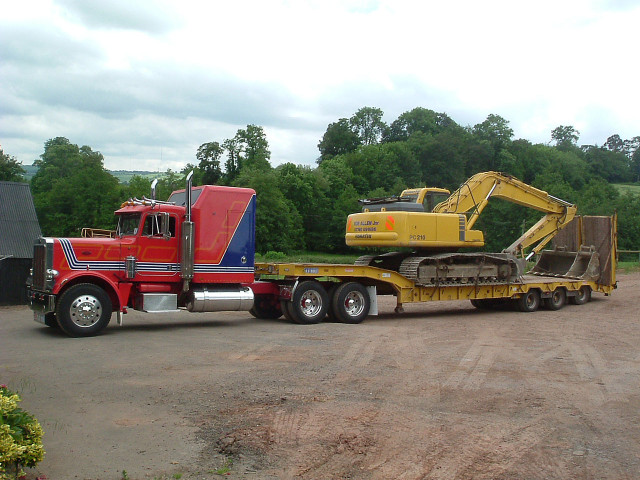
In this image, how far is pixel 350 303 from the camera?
17.4 m

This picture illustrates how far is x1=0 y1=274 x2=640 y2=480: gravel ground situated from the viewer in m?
6.29

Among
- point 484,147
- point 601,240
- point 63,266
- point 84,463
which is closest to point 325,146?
point 484,147

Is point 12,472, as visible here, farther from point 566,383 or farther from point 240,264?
point 240,264

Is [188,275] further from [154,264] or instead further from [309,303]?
[309,303]

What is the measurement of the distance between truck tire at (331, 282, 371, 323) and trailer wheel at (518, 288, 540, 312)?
589cm

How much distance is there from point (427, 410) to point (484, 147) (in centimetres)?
9010

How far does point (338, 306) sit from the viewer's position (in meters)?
17.0

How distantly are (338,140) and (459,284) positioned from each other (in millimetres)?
94045

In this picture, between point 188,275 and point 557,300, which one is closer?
point 188,275

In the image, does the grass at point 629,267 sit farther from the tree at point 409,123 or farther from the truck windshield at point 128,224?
the tree at point 409,123

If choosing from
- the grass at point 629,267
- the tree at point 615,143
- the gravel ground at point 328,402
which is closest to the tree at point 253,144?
the grass at point 629,267

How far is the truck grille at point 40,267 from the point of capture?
14148mm

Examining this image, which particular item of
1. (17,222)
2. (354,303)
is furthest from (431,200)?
(17,222)

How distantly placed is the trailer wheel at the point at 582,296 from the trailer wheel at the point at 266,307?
10548 mm
